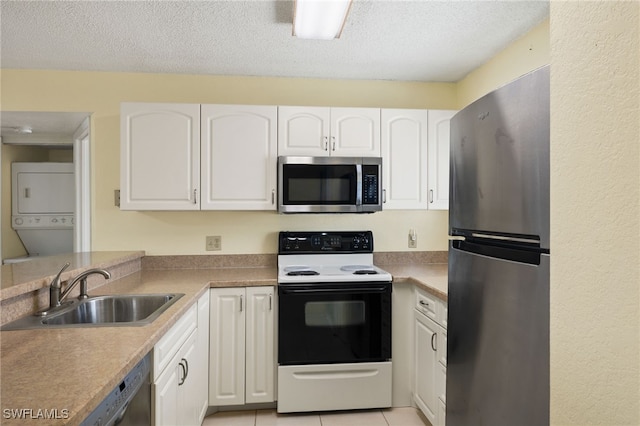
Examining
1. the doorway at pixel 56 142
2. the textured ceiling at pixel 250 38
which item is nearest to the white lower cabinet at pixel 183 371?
the doorway at pixel 56 142

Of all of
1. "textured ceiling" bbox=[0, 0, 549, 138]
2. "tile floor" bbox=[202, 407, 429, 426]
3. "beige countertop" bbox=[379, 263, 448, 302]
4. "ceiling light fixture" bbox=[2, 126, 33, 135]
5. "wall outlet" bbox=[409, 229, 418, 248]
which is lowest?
"tile floor" bbox=[202, 407, 429, 426]

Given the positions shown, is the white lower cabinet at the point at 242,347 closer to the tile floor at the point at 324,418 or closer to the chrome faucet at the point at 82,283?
the tile floor at the point at 324,418

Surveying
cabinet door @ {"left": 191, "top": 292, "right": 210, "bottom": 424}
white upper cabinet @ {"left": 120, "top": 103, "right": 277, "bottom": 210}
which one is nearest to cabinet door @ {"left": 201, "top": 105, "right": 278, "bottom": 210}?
white upper cabinet @ {"left": 120, "top": 103, "right": 277, "bottom": 210}

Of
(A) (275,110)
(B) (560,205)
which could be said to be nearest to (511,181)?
(B) (560,205)

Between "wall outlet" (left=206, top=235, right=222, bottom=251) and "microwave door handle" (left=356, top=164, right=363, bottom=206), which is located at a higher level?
"microwave door handle" (left=356, top=164, right=363, bottom=206)

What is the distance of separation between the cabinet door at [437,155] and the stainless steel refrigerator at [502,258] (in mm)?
1427

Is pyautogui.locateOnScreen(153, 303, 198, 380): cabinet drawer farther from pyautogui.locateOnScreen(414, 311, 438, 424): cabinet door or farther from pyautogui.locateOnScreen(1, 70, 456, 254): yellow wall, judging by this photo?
pyautogui.locateOnScreen(414, 311, 438, 424): cabinet door

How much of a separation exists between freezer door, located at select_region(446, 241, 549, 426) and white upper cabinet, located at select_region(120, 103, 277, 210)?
157cm

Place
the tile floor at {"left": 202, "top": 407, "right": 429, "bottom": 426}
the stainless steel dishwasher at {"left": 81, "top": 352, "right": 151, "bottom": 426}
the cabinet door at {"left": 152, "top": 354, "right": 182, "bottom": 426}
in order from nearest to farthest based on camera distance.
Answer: the stainless steel dishwasher at {"left": 81, "top": 352, "right": 151, "bottom": 426}, the cabinet door at {"left": 152, "top": 354, "right": 182, "bottom": 426}, the tile floor at {"left": 202, "top": 407, "right": 429, "bottom": 426}

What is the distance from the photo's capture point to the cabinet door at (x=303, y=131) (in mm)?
2492

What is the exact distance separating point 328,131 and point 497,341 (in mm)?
1843

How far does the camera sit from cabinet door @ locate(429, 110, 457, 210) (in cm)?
262

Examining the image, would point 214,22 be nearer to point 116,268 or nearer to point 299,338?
point 116,268

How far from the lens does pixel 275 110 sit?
2.48m
